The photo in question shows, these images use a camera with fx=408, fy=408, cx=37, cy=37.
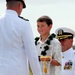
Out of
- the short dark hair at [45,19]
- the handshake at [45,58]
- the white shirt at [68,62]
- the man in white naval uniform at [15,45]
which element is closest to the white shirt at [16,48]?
the man in white naval uniform at [15,45]

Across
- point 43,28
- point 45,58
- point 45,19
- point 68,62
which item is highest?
point 45,19

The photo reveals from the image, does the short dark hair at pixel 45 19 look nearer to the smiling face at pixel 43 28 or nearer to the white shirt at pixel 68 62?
the smiling face at pixel 43 28

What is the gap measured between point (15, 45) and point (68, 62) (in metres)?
2.03

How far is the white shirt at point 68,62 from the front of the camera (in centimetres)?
671

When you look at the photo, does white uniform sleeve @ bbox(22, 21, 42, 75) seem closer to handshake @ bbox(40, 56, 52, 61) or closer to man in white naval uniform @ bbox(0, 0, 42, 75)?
man in white naval uniform @ bbox(0, 0, 42, 75)

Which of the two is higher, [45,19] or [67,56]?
[45,19]

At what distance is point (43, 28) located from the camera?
6418mm

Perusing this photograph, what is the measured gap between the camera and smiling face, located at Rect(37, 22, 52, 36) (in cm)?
639

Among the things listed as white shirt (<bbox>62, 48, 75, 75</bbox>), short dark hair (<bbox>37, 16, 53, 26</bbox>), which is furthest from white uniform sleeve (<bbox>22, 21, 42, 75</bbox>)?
white shirt (<bbox>62, 48, 75, 75</bbox>)

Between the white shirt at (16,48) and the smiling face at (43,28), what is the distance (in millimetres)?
1451

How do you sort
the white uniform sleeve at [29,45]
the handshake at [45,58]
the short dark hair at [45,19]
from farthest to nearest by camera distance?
the short dark hair at [45,19], the handshake at [45,58], the white uniform sleeve at [29,45]

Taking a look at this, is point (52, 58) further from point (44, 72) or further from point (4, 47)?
point (4, 47)

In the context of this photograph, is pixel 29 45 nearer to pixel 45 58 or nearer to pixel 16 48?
pixel 16 48

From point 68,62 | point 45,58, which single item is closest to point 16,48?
point 45,58
